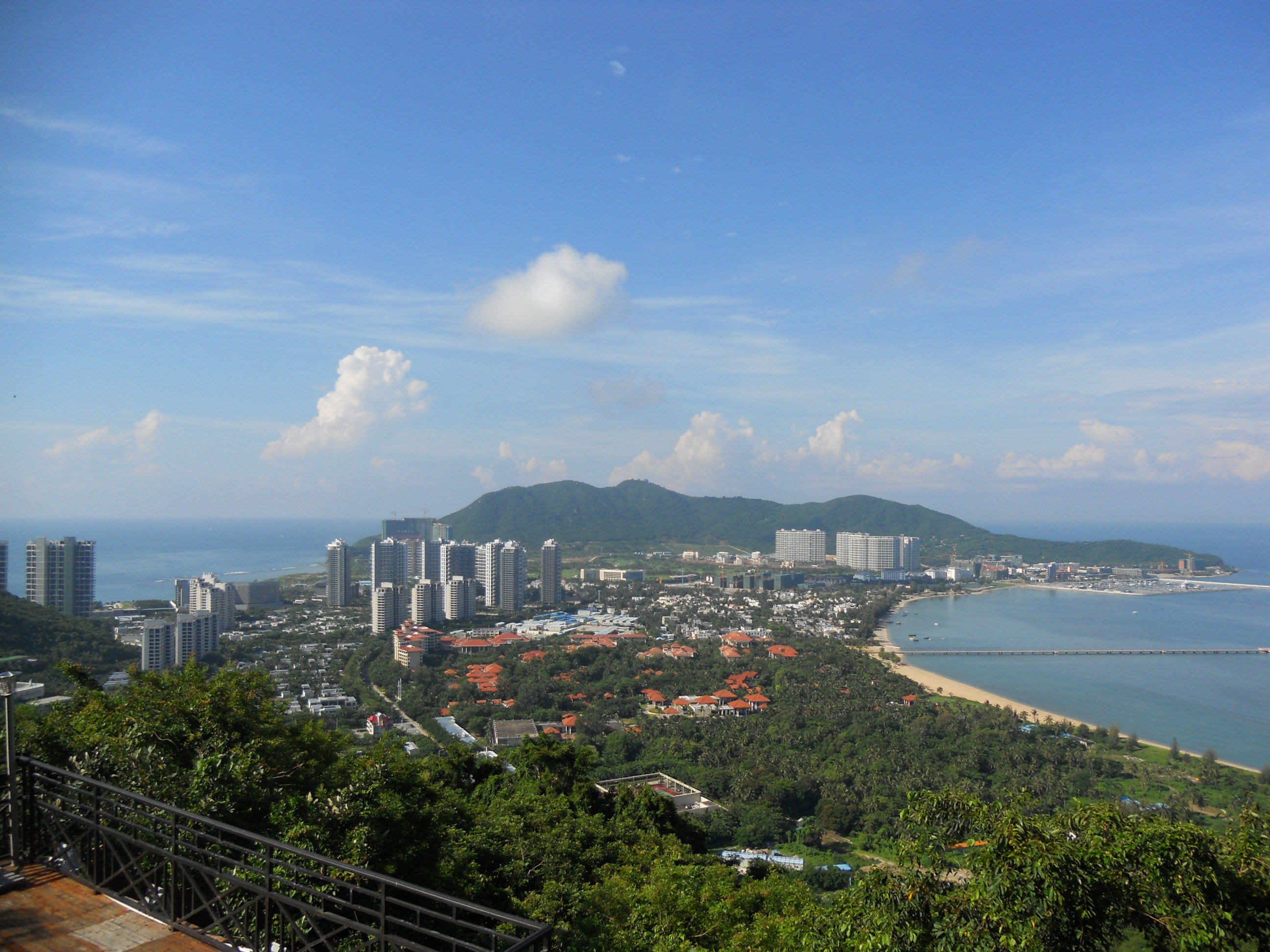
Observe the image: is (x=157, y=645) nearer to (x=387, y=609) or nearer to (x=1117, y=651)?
(x=387, y=609)

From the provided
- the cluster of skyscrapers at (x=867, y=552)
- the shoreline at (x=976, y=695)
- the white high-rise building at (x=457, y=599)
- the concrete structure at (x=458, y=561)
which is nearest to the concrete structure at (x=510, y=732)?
the shoreline at (x=976, y=695)

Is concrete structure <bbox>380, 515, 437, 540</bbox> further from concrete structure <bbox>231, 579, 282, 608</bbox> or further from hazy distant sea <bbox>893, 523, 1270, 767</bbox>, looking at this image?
hazy distant sea <bbox>893, 523, 1270, 767</bbox>

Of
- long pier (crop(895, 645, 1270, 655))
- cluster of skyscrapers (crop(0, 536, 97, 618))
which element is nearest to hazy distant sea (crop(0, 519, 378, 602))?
cluster of skyscrapers (crop(0, 536, 97, 618))

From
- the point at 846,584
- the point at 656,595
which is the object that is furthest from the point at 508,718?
the point at 846,584

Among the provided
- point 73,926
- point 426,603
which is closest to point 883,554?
point 426,603

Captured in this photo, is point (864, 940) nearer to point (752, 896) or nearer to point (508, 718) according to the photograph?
point (752, 896)

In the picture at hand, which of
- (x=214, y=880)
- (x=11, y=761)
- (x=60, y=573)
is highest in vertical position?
(x=11, y=761)

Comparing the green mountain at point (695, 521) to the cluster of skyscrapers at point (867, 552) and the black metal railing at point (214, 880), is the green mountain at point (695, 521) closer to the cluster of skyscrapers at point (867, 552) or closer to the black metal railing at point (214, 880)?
the cluster of skyscrapers at point (867, 552)

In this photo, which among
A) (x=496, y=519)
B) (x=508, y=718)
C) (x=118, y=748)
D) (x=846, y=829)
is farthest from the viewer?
(x=496, y=519)
